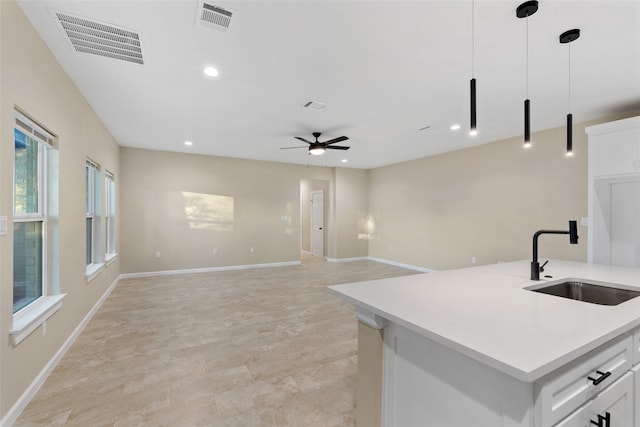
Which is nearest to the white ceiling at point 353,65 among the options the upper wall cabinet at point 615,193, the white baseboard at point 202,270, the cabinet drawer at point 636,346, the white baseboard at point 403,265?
the upper wall cabinet at point 615,193

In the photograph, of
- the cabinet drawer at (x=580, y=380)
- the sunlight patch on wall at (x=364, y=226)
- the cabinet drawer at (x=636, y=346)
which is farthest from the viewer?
the sunlight patch on wall at (x=364, y=226)

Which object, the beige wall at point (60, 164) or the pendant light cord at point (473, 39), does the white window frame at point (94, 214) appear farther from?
the pendant light cord at point (473, 39)

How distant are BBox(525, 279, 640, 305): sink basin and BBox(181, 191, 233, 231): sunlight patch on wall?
240 inches

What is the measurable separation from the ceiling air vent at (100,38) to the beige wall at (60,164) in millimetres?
231

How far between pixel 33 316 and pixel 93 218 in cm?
236

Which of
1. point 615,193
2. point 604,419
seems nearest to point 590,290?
point 604,419

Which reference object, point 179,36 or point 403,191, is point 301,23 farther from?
point 403,191

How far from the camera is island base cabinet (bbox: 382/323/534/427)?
959mm

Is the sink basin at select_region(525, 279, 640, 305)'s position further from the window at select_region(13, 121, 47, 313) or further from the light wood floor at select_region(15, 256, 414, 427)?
the window at select_region(13, 121, 47, 313)

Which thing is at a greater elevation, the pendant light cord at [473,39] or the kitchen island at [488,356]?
the pendant light cord at [473,39]

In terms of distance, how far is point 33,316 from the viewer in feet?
7.00

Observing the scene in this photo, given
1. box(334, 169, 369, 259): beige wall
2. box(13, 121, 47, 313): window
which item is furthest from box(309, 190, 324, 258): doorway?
box(13, 121, 47, 313): window

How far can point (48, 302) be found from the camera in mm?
2451

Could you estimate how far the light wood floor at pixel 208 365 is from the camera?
6.38ft
